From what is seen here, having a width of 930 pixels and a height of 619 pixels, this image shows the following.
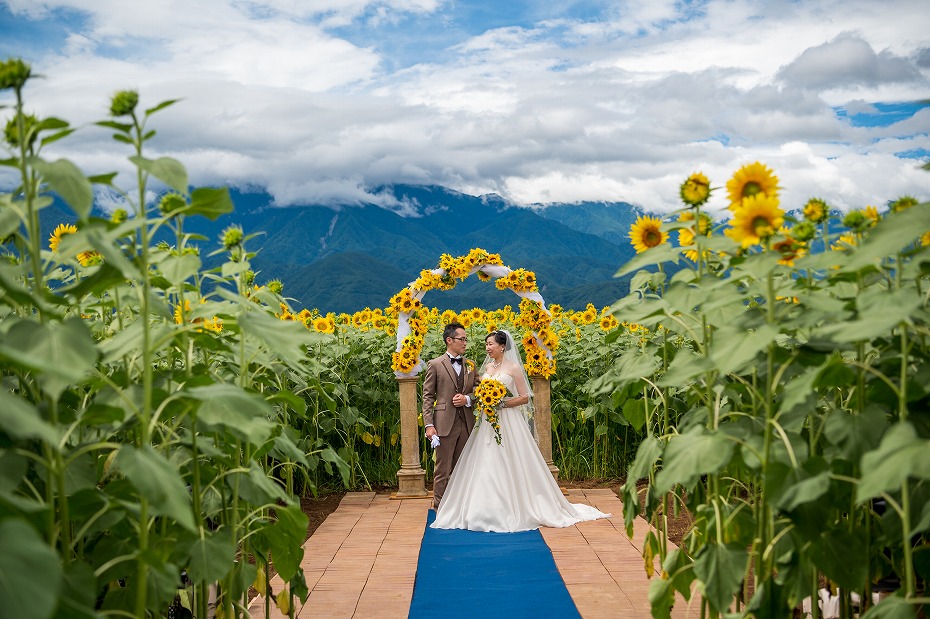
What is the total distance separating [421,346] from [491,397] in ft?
3.97

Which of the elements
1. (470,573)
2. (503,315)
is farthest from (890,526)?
(503,315)

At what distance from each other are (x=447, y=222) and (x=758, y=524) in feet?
621

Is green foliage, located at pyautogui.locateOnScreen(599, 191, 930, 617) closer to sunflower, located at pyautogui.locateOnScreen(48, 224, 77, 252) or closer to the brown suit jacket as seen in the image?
sunflower, located at pyautogui.locateOnScreen(48, 224, 77, 252)

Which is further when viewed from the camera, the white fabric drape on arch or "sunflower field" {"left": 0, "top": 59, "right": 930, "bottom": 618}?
the white fabric drape on arch

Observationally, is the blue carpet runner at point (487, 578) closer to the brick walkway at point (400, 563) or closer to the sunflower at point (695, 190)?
the brick walkway at point (400, 563)

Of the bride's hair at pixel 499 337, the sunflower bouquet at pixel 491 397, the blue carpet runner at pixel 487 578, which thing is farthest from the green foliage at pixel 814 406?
the bride's hair at pixel 499 337

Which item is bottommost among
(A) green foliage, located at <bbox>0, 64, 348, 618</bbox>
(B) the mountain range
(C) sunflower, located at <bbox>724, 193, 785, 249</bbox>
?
(B) the mountain range

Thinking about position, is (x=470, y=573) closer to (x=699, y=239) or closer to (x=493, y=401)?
(x=493, y=401)

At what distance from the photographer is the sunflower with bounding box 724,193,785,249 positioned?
2238 mm

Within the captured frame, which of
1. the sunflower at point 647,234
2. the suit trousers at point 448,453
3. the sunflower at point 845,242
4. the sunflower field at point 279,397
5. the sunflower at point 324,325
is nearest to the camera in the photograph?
the sunflower field at point 279,397

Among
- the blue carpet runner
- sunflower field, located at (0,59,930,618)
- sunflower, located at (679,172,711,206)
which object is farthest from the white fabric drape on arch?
sunflower, located at (679,172,711,206)

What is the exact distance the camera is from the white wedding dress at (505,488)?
6566 millimetres

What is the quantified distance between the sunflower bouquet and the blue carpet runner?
2.89ft

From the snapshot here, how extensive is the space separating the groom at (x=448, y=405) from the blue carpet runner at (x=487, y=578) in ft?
2.94
